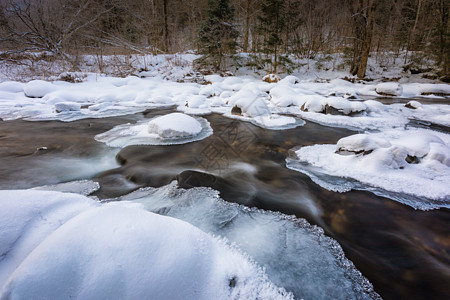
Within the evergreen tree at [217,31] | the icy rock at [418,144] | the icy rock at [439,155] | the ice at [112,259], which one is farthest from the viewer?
the evergreen tree at [217,31]

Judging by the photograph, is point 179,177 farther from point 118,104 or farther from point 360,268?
point 118,104

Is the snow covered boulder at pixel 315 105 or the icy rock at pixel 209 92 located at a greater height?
the icy rock at pixel 209 92

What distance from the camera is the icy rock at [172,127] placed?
4012mm

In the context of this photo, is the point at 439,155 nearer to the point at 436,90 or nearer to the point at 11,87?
the point at 436,90

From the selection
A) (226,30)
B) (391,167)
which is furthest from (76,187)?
(226,30)

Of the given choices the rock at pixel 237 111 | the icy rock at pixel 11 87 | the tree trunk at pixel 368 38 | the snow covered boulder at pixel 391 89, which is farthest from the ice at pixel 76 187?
the tree trunk at pixel 368 38

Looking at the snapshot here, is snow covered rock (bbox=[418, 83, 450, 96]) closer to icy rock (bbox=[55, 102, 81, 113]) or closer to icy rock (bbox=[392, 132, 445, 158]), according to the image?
icy rock (bbox=[392, 132, 445, 158])

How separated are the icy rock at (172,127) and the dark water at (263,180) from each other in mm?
403

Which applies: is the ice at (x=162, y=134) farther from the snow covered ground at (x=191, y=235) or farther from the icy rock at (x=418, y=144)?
the icy rock at (x=418, y=144)

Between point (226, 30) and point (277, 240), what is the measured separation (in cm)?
1404

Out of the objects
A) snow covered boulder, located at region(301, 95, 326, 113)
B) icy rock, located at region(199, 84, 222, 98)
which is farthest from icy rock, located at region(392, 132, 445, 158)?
A: icy rock, located at region(199, 84, 222, 98)

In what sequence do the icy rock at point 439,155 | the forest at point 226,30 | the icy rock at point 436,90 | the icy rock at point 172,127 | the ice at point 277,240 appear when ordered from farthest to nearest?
the forest at point 226,30
the icy rock at point 436,90
the icy rock at point 172,127
the icy rock at point 439,155
the ice at point 277,240

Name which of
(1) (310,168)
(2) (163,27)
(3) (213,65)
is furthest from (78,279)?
(2) (163,27)

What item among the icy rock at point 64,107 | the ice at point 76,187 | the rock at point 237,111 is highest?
the icy rock at point 64,107
